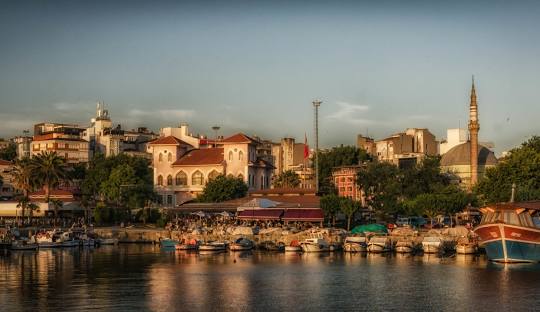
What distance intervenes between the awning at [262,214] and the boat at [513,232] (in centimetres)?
3601

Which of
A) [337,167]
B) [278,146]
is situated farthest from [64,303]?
[278,146]

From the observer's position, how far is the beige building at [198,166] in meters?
125

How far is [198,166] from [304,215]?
28962 millimetres

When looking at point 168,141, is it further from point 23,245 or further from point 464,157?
point 464,157

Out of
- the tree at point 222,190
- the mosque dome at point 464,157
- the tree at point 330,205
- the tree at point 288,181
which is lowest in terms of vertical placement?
the tree at point 330,205

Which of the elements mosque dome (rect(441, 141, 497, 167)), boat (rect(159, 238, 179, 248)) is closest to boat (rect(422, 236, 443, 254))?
boat (rect(159, 238, 179, 248))

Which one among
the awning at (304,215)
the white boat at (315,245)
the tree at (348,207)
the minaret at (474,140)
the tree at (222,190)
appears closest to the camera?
the white boat at (315,245)

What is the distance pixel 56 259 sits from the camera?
272 feet

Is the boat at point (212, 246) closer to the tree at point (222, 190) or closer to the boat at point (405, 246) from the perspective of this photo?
the boat at point (405, 246)

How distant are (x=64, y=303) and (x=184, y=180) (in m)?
76.9

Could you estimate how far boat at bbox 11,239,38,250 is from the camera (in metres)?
94.7

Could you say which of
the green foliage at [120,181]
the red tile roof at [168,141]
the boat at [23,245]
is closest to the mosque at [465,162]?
the red tile roof at [168,141]

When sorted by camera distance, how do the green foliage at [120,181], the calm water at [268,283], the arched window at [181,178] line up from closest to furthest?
1. the calm water at [268,283]
2. the green foliage at [120,181]
3. the arched window at [181,178]

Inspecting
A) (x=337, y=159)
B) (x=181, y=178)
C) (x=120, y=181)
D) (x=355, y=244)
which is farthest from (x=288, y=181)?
(x=355, y=244)
